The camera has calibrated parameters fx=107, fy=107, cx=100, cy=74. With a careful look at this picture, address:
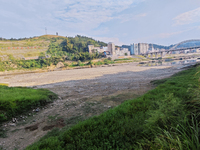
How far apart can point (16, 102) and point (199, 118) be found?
883 centimetres

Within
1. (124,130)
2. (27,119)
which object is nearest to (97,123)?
(124,130)

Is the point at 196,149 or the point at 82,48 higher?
the point at 82,48

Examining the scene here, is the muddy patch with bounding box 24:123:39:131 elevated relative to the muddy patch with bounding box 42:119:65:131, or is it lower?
lower

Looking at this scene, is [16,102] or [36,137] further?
[16,102]

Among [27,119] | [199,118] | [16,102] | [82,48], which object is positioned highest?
[82,48]

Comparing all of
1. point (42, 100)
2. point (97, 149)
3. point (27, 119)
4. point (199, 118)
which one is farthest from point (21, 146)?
point (199, 118)

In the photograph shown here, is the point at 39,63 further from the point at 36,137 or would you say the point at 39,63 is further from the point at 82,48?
the point at 36,137

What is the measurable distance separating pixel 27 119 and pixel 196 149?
7553 millimetres

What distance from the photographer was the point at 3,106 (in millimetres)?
6219

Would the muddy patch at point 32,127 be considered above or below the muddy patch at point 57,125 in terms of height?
below

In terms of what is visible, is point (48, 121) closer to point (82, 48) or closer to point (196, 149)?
point (196, 149)

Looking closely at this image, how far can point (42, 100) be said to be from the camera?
27.5 ft

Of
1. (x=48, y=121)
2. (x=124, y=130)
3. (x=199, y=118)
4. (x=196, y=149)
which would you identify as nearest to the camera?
(x=196, y=149)

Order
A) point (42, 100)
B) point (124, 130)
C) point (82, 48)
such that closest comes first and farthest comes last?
point (124, 130)
point (42, 100)
point (82, 48)
